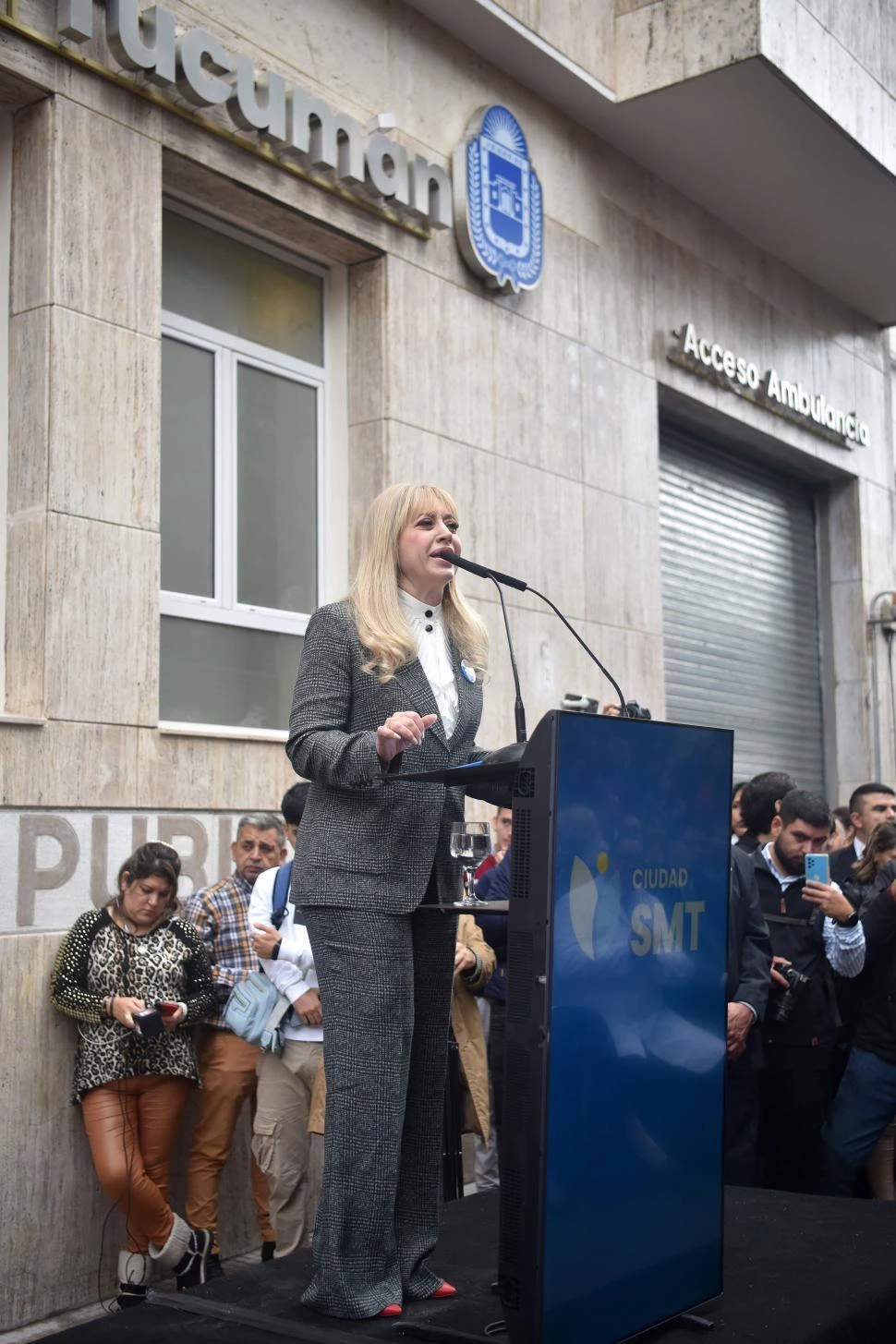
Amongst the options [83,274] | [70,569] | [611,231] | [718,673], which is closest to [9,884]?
[70,569]

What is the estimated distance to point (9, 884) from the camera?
6.04 m

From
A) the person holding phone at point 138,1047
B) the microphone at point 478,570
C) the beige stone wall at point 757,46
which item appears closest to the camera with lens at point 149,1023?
the person holding phone at point 138,1047

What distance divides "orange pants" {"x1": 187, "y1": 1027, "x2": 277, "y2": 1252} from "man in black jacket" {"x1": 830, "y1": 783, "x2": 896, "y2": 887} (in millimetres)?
3680

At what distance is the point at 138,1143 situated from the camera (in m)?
5.94

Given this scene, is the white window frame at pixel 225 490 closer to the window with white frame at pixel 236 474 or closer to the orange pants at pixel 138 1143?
the window with white frame at pixel 236 474

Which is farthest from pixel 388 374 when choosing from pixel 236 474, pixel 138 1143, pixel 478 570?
pixel 478 570

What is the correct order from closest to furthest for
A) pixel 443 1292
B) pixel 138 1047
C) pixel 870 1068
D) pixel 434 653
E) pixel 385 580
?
pixel 443 1292 → pixel 385 580 → pixel 434 653 → pixel 138 1047 → pixel 870 1068

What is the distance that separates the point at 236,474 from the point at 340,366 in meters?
1.15

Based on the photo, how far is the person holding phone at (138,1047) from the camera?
19.0ft

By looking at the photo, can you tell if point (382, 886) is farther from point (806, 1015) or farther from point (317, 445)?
point (317, 445)

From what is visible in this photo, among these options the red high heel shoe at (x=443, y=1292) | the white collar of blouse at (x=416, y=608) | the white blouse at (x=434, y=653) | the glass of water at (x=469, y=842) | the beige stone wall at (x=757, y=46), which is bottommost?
the red high heel shoe at (x=443, y=1292)

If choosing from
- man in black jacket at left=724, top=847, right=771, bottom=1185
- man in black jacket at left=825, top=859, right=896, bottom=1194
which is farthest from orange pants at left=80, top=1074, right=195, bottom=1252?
man in black jacket at left=825, top=859, right=896, bottom=1194

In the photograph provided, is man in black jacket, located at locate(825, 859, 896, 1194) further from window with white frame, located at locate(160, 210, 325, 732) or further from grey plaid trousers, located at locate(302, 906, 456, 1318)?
window with white frame, located at locate(160, 210, 325, 732)

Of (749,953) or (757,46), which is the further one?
(757,46)
